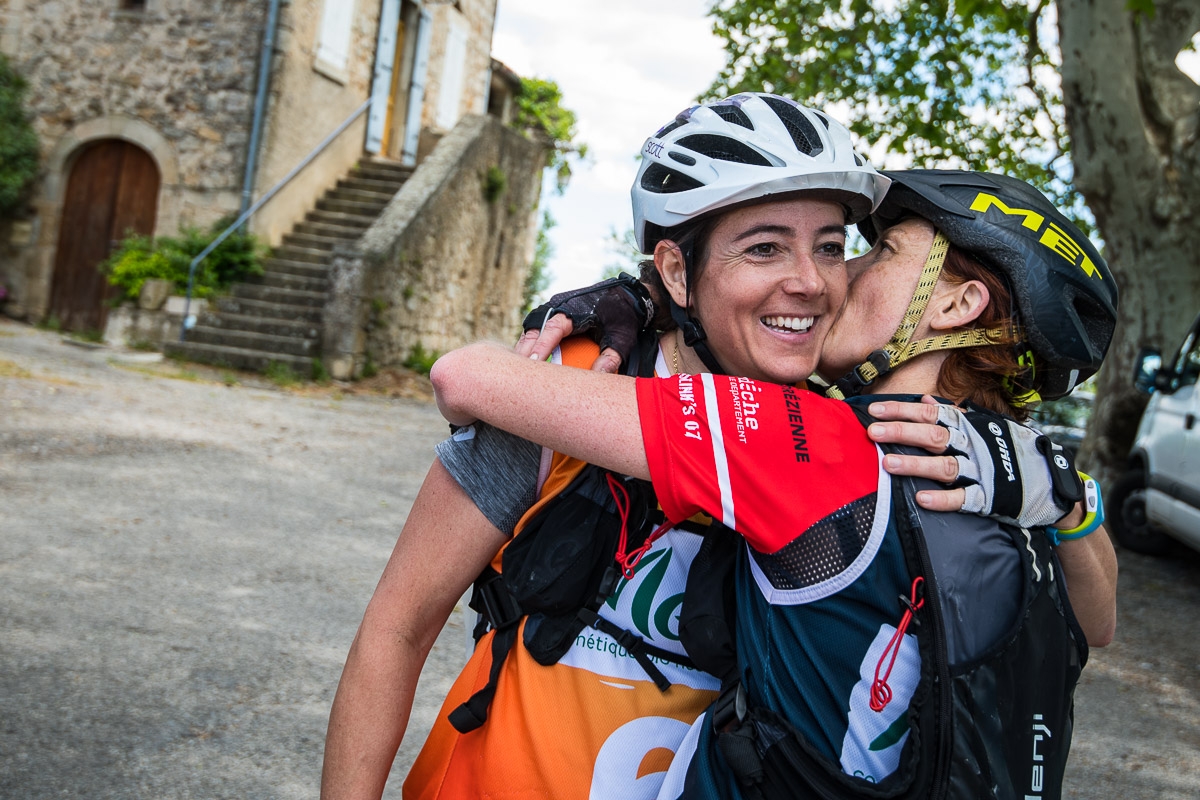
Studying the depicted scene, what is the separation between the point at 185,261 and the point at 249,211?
45.5 inches

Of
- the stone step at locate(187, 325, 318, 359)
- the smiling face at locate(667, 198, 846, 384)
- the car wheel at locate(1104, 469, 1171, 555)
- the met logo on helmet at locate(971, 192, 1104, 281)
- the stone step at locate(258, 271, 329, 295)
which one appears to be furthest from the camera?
the stone step at locate(258, 271, 329, 295)

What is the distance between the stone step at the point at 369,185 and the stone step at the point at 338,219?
2.70 feet

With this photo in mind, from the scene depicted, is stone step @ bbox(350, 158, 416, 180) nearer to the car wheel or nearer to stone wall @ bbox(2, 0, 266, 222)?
stone wall @ bbox(2, 0, 266, 222)

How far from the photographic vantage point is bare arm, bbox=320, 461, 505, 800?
1707mm

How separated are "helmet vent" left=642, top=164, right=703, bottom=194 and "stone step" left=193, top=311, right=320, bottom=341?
11.9 metres

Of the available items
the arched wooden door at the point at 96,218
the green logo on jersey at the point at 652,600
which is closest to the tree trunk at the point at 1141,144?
the green logo on jersey at the point at 652,600

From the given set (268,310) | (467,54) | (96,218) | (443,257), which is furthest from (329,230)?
(467,54)

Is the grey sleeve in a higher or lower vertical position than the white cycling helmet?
lower

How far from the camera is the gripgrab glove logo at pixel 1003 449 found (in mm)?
1433

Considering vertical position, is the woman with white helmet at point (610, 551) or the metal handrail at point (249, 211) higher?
the metal handrail at point (249, 211)

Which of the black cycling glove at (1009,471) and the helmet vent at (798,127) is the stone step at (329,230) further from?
the black cycling glove at (1009,471)

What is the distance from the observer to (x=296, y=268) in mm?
14383

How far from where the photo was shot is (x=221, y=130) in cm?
1444

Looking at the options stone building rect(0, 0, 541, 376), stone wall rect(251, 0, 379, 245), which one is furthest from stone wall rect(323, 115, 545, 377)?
stone wall rect(251, 0, 379, 245)
